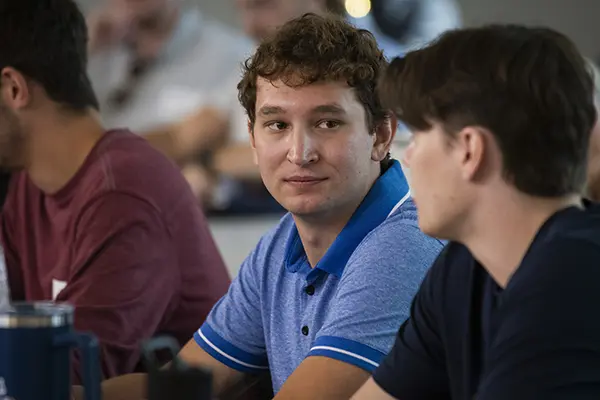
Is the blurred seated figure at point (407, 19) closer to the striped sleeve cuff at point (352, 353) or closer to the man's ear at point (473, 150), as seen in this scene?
the striped sleeve cuff at point (352, 353)

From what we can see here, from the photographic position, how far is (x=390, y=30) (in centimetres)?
380

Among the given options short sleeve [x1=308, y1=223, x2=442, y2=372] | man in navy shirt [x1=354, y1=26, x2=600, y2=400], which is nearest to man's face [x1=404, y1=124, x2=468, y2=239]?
man in navy shirt [x1=354, y1=26, x2=600, y2=400]

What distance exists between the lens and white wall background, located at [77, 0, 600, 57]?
3.84m

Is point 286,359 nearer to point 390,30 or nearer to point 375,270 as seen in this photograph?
point 375,270

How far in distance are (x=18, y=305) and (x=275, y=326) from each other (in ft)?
2.06

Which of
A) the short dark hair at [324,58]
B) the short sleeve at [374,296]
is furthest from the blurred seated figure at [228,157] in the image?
the short sleeve at [374,296]

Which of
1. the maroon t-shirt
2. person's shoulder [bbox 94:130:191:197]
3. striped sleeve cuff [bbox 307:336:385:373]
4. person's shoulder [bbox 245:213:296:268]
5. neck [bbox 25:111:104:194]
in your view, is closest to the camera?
striped sleeve cuff [bbox 307:336:385:373]

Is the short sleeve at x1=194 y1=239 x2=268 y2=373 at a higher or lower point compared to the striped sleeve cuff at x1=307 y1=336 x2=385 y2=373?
lower

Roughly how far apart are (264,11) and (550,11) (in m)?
1.10

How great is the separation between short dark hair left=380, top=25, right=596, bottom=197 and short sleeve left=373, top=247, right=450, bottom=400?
0.23 meters

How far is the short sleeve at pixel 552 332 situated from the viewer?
0.99m

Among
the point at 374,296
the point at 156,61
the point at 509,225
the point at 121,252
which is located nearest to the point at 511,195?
the point at 509,225

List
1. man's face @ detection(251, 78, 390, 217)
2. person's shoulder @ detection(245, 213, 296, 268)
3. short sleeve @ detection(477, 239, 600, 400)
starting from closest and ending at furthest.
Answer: short sleeve @ detection(477, 239, 600, 400) → man's face @ detection(251, 78, 390, 217) → person's shoulder @ detection(245, 213, 296, 268)

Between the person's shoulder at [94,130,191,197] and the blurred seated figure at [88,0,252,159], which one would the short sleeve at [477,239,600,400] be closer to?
the person's shoulder at [94,130,191,197]
